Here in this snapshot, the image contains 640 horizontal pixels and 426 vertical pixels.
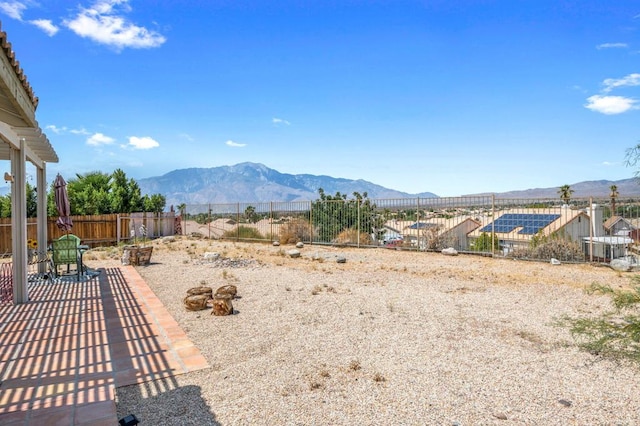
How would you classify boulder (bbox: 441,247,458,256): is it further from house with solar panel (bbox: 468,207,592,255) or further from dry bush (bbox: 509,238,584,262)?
dry bush (bbox: 509,238,584,262)

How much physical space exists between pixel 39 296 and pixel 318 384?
6.71 meters

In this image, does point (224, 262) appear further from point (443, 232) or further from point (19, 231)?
point (443, 232)

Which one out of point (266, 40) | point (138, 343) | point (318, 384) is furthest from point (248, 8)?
point (318, 384)

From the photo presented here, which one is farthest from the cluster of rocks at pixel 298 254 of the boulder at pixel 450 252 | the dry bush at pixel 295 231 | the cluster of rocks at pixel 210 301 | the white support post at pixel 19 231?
the white support post at pixel 19 231

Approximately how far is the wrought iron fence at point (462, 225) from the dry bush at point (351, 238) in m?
0.05

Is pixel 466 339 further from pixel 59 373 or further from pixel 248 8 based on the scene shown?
pixel 248 8

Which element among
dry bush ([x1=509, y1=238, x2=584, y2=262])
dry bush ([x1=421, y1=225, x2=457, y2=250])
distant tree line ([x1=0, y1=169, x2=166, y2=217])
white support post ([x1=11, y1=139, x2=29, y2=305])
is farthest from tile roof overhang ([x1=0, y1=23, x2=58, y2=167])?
distant tree line ([x1=0, y1=169, x2=166, y2=217])

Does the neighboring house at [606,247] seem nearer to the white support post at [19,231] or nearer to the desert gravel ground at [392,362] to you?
the desert gravel ground at [392,362]

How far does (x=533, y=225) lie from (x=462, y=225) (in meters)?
2.53

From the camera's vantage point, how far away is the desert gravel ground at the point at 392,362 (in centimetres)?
298

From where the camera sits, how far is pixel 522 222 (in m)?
12.4

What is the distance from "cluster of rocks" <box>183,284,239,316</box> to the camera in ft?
19.6

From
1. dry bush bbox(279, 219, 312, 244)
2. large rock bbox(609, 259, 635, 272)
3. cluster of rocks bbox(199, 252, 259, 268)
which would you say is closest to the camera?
large rock bbox(609, 259, 635, 272)

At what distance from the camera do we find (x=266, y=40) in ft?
53.1
